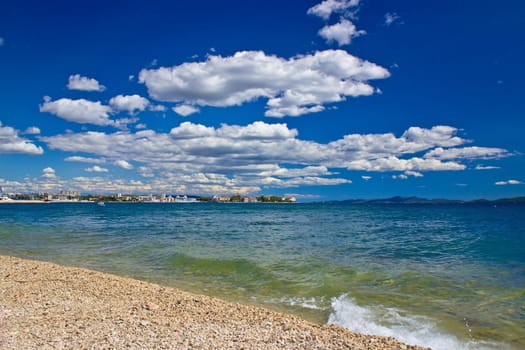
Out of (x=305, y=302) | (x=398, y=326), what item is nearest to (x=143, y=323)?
(x=305, y=302)

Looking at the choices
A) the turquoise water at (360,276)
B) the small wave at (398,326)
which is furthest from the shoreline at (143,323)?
the turquoise water at (360,276)

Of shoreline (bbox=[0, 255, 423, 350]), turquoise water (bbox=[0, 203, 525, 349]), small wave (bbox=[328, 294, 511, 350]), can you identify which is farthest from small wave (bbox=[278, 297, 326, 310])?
shoreline (bbox=[0, 255, 423, 350])

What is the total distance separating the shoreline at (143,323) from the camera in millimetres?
7637

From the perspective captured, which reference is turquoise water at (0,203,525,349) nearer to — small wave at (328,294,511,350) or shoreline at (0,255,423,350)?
small wave at (328,294,511,350)

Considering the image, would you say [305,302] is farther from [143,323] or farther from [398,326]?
[143,323]

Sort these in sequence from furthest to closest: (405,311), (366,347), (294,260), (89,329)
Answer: (294,260) < (405,311) < (89,329) < (366,347)

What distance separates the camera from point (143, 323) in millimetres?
8742

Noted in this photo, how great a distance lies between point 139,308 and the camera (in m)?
10.1

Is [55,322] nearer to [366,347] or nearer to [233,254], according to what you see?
[366,347]

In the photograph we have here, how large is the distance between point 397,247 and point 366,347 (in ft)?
63.7

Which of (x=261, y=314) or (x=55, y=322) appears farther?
(x=261, y=314)

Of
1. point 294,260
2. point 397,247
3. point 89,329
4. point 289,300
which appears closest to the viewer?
point 89,329

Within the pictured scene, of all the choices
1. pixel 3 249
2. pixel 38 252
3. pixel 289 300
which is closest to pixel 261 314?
pixel 289 300

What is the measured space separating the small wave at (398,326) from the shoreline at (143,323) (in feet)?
3.30
